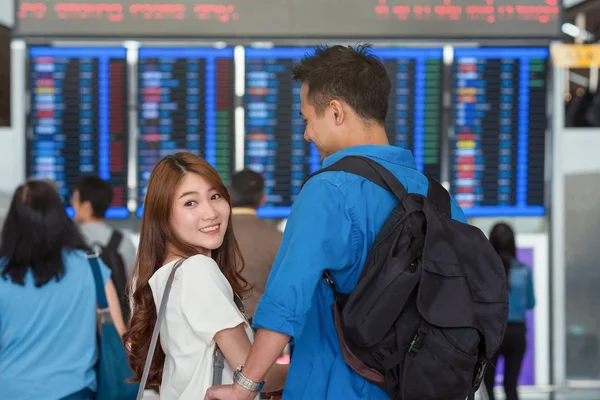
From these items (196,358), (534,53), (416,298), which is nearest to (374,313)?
(416,298)

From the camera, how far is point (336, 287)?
1.97 meters

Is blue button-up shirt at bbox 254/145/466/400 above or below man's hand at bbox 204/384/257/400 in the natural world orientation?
above

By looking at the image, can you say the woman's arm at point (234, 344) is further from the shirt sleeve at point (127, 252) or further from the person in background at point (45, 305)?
the shirt sleeve at point (127, 252)

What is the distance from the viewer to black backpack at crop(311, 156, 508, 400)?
1.82m

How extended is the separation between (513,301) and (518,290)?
0.07 metres

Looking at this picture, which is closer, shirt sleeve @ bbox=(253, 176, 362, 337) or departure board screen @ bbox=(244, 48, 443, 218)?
shirt sleeve @ bbox=(253, 176, 362, 337)

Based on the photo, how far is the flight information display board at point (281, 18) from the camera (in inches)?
195

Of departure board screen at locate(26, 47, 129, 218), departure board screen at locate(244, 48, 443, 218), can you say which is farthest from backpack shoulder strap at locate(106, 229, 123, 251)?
departure board screen at locate(244, 48, 443, 218)

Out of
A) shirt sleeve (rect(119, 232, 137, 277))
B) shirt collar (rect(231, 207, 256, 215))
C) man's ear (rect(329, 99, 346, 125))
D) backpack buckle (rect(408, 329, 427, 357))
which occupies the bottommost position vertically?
shirt sleeve (rect(119, 232, 137, 277))

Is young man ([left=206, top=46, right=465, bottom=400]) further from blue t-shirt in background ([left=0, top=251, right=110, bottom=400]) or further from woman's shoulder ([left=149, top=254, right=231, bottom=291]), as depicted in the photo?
blue t-shirt in background ([left=0, top=251, right=110, bottom=400])

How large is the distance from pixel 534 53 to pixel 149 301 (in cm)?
372

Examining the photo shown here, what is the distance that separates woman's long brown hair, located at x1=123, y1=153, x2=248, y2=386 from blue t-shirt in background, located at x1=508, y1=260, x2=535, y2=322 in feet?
10.0

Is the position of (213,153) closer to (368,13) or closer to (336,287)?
(368,13)

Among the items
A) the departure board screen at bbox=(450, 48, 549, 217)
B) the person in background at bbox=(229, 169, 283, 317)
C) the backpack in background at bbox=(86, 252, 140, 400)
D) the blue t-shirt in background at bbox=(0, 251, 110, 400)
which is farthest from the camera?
the departure board screen at bbox=(450, 48, 549, 217)
